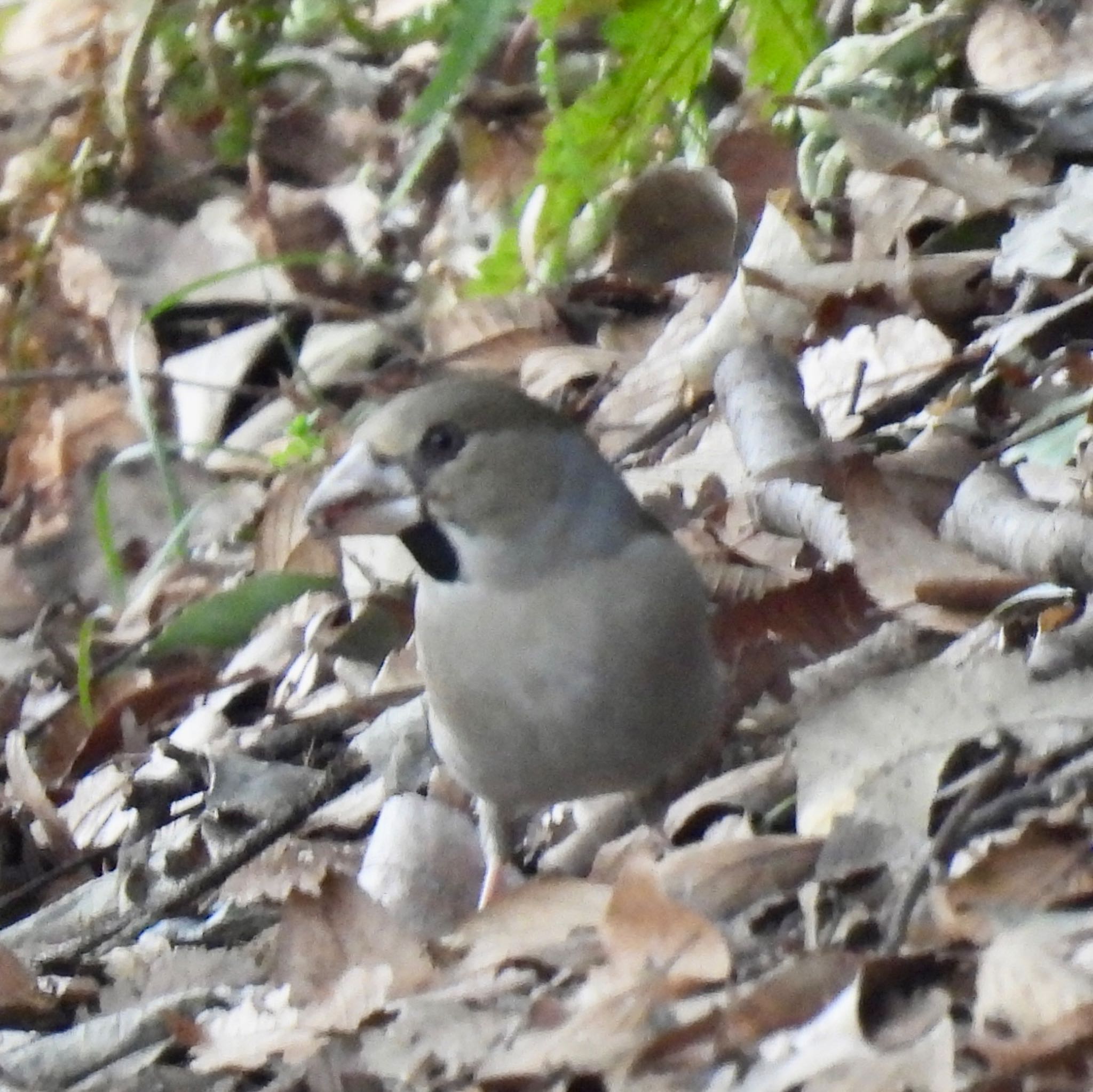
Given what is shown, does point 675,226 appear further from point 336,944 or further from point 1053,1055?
point 1053,1055

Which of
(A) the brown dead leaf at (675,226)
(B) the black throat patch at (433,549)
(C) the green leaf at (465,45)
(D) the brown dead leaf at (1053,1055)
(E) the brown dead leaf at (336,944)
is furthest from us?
(A) the brown dead leaf at (675,226)

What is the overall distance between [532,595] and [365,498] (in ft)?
1.00

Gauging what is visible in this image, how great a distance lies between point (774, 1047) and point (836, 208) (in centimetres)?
260

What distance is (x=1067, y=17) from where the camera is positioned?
4465mm

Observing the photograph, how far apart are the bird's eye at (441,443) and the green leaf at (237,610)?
133cm

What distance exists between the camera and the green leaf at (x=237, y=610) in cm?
433

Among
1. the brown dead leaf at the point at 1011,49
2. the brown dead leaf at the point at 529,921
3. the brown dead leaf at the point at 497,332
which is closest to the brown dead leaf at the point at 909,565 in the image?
the brown dead leaf at the point at 529,921

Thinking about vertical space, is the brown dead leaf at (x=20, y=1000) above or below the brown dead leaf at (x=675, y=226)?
above

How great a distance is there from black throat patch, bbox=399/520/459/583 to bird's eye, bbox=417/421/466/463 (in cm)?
10

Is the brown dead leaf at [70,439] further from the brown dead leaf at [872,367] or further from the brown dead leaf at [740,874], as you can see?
the brown dead leaf at [740,874]

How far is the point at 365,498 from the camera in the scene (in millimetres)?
2975

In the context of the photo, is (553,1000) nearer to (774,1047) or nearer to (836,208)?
(774,1047)

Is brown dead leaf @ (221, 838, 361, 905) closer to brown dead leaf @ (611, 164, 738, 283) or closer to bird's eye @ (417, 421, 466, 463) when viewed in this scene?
bird's eye @ (417, 421, 466, 463)

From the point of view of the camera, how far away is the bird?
9.91ft
